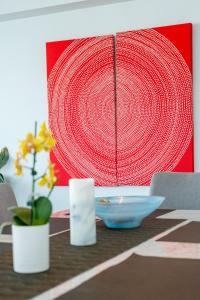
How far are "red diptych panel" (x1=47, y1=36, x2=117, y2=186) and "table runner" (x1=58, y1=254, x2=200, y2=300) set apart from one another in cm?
276

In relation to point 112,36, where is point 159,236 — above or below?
below

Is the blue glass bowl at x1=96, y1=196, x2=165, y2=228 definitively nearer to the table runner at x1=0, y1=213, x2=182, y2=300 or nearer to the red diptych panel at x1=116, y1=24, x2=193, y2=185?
the table runner at x1=0, y1=213, x2=182, y2=300

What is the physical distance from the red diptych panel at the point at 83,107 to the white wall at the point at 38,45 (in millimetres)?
114

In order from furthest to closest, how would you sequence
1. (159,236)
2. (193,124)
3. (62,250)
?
(193,124) < (159,236) < (62,250)

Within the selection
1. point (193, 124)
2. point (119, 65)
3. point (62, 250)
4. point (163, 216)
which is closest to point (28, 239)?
point (62, 250)

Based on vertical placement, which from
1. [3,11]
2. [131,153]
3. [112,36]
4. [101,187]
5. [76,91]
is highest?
[3,11]

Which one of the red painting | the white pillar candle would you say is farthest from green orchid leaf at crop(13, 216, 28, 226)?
the red painting

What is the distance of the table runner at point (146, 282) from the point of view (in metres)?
0.95

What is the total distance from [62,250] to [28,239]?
0.28 metres

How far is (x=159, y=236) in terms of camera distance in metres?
1.56

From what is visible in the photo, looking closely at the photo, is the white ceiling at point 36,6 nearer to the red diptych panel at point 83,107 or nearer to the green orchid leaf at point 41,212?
the red diptych panel at point 83,107

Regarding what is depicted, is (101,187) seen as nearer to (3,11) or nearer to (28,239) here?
(3,11)

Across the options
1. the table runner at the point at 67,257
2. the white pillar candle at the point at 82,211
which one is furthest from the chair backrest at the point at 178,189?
the white pillar candle at the point at 82,211

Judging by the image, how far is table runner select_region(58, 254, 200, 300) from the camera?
0.95 m
